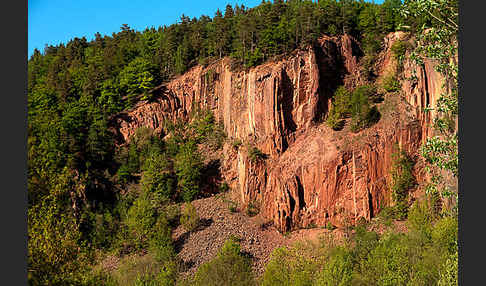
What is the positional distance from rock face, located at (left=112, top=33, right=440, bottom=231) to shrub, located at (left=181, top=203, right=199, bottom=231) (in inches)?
236

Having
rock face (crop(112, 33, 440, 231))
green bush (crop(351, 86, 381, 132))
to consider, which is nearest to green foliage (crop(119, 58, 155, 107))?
rock face (crop(112, 33, 440, 231))

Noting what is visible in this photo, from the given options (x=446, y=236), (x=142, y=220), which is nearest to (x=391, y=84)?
(x=446, y=236)

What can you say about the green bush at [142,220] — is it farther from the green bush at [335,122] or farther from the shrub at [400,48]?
the shrub at [400,48]

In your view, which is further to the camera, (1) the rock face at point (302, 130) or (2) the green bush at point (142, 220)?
(1) the rock face at point (302, 130)

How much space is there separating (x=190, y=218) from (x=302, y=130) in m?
16.7

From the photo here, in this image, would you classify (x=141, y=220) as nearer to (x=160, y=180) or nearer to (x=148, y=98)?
(x=160, y=180)

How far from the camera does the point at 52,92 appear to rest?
49.0 metres

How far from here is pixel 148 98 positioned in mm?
50969

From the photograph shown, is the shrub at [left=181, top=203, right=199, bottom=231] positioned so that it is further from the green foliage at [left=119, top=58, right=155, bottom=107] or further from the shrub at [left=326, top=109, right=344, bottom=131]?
the green foliage at [left=119, top=58, right=155, bottom=107]

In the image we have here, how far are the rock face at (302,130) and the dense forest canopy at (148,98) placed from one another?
218cm

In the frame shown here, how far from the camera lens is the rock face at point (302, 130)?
36375 mm

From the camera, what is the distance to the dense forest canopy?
38.1m

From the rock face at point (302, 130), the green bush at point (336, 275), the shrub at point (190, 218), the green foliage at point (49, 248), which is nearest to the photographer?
the green foliage at point (49, 248)

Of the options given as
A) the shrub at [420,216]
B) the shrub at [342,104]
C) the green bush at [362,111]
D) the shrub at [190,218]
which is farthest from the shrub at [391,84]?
the shrub at [190,218]
